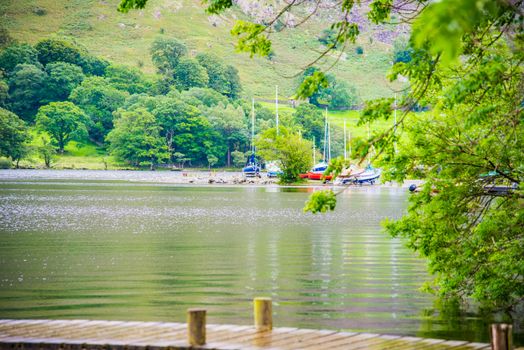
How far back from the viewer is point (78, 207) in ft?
208

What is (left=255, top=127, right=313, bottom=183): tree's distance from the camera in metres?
110

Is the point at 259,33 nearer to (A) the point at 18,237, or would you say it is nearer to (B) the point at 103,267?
(B) the point at 103,267

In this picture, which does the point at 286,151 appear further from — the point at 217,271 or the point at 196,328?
the point at 196,328

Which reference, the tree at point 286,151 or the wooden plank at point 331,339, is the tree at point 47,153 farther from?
the wooden plank at point 331,339

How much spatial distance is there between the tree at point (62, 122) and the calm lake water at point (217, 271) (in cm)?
12907

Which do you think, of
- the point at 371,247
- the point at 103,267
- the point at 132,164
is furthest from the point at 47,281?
the point at 132,164

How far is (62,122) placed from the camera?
18375 centimetres

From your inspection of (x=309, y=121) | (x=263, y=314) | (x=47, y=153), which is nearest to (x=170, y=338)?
(x=263, y=314)

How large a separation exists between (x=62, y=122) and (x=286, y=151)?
87059 millimetres

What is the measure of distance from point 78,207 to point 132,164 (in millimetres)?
121248

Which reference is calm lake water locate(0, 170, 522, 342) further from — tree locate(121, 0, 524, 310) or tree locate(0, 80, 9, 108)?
tree locate(0, 80, 9, 108)

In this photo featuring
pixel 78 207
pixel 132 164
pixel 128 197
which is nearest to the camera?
pixel 78 207

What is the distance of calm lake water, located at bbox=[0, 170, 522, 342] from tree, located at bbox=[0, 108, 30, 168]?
4169 inches

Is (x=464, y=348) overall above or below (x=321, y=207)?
below
